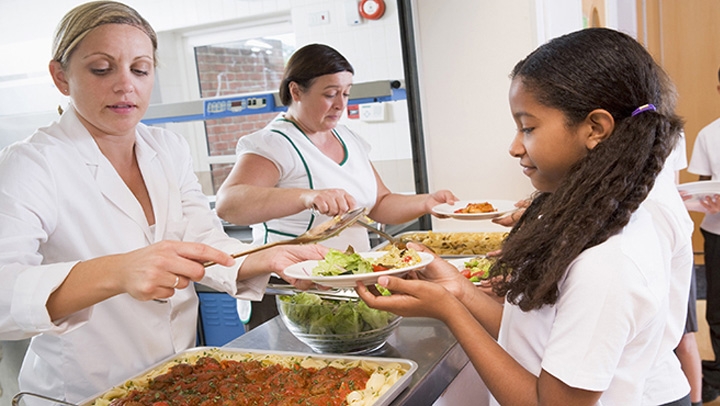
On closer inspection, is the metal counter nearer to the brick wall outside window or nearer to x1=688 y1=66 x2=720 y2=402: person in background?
x1=688 y1=66 x2=720 y2=402: person in background

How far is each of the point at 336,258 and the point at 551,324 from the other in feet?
1.68

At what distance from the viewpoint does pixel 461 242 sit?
2947 millimetres

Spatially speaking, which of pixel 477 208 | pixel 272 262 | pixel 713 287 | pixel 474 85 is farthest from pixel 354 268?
pixel 713 287

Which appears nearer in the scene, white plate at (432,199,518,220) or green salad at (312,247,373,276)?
green salad at (312,247,373,276)

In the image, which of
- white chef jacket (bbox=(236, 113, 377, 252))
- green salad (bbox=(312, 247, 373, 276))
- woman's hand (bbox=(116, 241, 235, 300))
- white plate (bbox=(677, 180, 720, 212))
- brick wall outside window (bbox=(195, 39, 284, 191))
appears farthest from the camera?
brick wall outside window (bbox=(195, 39, 284, 191))

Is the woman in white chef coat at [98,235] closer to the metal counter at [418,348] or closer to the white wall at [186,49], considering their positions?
the metal counter at [418,348]

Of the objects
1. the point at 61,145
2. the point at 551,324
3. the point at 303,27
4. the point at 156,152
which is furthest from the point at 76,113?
the point at 303,27

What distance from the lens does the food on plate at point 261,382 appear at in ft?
4.33

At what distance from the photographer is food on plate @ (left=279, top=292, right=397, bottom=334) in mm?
1586

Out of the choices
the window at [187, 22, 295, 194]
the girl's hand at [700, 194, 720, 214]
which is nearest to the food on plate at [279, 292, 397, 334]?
the girl's hand at [700, 194, 720, 214]

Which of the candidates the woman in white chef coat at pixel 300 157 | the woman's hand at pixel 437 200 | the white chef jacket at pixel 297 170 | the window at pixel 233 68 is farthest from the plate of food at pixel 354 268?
the window at pixel 233 68

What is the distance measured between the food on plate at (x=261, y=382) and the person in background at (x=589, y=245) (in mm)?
258

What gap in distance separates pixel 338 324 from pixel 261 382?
251mm

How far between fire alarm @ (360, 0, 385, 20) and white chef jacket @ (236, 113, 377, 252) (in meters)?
1.57
